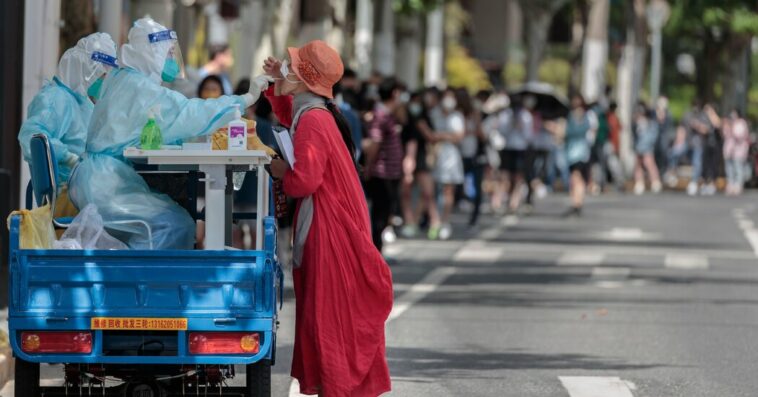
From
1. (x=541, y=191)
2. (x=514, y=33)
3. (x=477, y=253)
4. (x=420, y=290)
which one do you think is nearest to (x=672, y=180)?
(x=541, y=191)

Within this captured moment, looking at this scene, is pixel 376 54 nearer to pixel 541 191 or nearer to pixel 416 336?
pixel 541 191

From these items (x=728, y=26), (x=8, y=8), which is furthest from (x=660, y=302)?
(x=728, y=26)

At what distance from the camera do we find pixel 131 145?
8500 millimetres

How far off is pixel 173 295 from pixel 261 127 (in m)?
8.30

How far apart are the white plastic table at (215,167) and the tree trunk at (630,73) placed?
34.4 meters

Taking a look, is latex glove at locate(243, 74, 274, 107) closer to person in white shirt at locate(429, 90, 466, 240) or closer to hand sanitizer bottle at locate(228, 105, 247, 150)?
hand sanitizer bottle at locate(228, 105, 247, 150)

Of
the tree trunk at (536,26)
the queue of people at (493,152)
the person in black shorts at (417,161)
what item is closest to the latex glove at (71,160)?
the queue of people at (493,152)

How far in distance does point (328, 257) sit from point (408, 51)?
44525 millimetres

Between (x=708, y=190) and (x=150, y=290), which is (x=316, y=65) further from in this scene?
(x=708, y=190)

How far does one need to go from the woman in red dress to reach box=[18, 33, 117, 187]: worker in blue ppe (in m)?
1.10

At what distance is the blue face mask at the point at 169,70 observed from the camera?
8.80 m

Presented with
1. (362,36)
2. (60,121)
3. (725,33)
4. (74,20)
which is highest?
(725,33)

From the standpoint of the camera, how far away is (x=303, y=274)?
842cm

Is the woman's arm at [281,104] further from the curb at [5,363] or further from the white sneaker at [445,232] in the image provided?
the white sneaker at [445,232]
